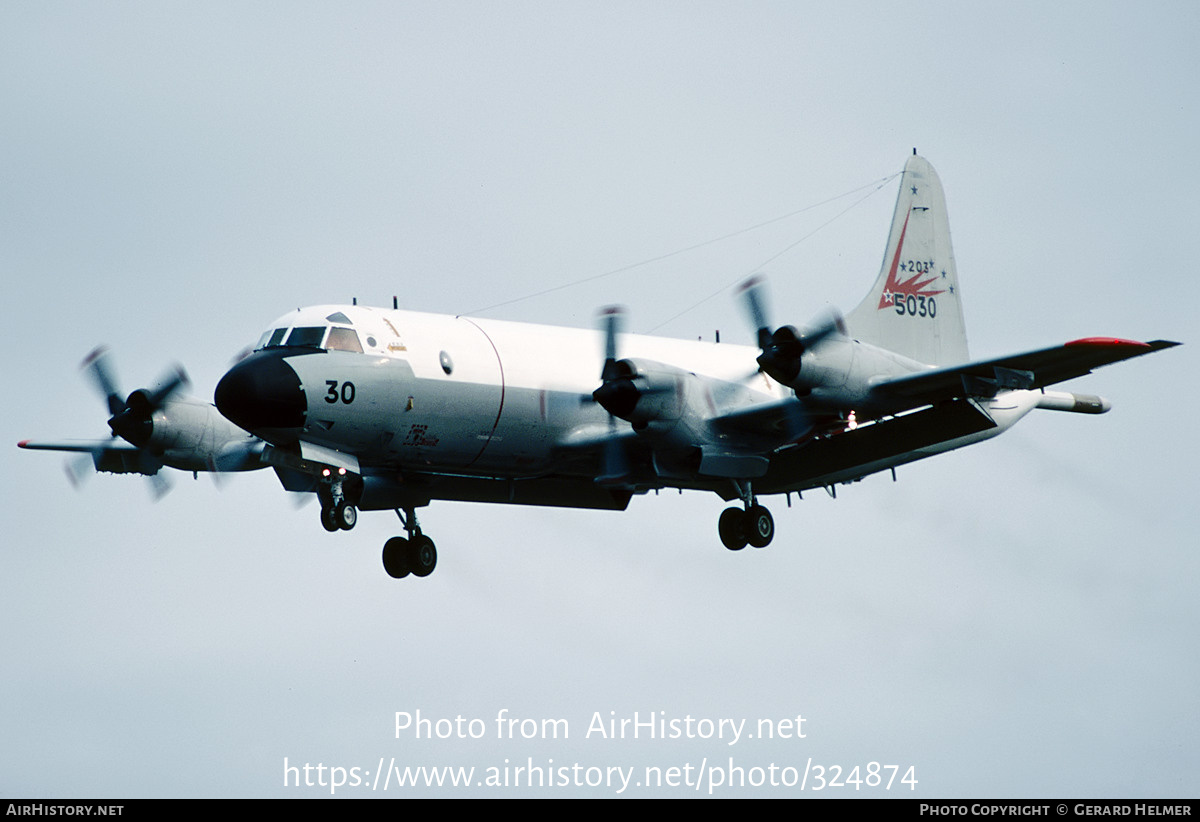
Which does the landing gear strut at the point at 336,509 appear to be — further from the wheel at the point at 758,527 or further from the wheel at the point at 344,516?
the wheel at the point at 758,527

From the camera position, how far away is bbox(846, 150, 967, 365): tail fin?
30.5 meters

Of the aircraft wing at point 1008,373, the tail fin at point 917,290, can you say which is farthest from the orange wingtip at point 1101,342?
the tail fin at point 917,290

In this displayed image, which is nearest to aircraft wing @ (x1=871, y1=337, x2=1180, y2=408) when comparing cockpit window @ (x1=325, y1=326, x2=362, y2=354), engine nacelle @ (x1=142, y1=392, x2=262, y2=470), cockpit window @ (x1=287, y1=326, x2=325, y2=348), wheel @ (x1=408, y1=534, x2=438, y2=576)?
cockpit window @ (x1=325, y1=326, x2=362, y2=354)

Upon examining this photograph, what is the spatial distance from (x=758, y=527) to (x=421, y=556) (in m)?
5.78

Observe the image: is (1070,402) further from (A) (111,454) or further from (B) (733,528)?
(A) (111,454)

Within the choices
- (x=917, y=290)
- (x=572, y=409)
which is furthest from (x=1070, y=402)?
(x=572, y=409)

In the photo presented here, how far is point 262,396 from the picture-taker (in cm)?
2372

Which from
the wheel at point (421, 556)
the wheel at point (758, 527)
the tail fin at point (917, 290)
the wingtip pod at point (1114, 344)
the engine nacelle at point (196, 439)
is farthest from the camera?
the tail fin at point (917, 290)

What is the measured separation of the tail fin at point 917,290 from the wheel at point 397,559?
9.15 metres

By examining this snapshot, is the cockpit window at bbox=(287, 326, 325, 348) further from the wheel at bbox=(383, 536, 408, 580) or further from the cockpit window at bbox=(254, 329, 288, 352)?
Result: the wheel at bbox=(383, 536, 408, 580)

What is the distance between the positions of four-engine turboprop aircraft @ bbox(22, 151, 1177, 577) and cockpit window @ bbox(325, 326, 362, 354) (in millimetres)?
22

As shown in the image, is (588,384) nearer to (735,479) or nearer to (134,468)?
(735,479)

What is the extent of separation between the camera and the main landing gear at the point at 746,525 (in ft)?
90.2

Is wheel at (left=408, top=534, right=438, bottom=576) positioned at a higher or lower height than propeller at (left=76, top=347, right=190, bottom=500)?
lower
